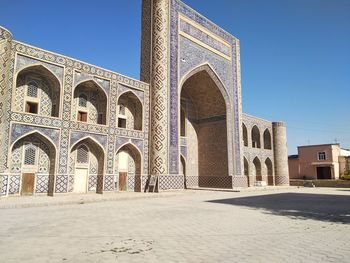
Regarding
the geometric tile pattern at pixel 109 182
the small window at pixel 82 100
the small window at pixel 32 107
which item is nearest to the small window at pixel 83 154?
the geometric tile pattern at pixel 109 182

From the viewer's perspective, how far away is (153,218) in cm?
657

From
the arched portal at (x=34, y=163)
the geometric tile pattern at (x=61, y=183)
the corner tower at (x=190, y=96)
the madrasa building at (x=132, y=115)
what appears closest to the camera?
the arched portal at (x=34, y=163)

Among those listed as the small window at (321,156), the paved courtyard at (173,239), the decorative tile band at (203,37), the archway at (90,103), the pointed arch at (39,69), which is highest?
the decorative tile band at (203,37)

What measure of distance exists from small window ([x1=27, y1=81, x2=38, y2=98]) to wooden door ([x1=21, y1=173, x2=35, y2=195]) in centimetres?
347

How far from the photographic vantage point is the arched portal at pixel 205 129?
21.1 meters

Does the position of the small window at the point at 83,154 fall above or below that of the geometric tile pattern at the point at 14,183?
above

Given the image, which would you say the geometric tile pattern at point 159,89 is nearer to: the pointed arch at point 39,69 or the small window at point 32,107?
the pointed arch at point 39,69

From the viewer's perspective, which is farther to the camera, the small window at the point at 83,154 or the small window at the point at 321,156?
the small window at the point at 321,156

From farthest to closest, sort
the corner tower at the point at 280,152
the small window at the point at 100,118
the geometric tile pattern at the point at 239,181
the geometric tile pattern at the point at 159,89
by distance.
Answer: the corner tower at the point at 280,152
the geometric tile pattern at the point at 239,181
the geometric tile pattern at the point at 159,89
the small window at the point at 100,118

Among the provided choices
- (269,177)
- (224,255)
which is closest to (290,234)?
(224,255)

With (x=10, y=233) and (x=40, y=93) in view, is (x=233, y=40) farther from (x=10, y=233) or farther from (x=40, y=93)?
(x=10, y=233)

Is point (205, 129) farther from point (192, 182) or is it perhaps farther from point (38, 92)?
point (38, 92)

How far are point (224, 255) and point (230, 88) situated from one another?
762 inches

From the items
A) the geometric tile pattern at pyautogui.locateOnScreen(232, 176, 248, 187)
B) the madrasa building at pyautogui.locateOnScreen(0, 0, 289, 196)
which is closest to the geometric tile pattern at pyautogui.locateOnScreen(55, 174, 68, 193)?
the madrasa building at pyautogui.locateOnScreen(0, 0, 289, 196)
